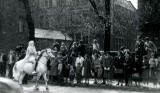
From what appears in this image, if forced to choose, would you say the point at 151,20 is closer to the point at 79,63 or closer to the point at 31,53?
the point at 79,63

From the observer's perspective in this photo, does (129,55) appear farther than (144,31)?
No

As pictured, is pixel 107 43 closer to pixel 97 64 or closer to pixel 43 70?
pixel 97 64

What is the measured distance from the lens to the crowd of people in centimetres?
2138

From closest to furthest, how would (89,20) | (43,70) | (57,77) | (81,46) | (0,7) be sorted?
(43,70) < (81,46) < (57,77) < (89,20) < (0,7)

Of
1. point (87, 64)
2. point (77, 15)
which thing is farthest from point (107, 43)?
point (77, 15)

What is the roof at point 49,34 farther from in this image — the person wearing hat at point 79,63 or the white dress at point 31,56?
the white dress at point 31,56

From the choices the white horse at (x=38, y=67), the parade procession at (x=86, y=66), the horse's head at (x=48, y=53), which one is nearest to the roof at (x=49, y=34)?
the parade procession at (x=86, y=66)

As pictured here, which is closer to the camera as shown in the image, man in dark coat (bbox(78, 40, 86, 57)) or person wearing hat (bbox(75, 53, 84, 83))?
man in dark coat (bbox(78, 40, 86, 57))

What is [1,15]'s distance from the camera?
48.2 m

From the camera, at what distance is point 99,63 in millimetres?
22984

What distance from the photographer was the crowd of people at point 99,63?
70.1 ft

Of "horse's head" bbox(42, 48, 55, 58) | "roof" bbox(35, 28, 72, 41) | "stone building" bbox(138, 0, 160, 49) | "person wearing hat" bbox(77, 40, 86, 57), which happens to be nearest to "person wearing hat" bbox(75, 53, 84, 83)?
"person wearing hat" bbox(77, 40, 86, 57)

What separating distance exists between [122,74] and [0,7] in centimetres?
2972

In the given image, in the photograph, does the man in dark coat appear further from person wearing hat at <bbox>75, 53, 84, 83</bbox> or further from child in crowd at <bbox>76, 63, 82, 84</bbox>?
child in crowd at <bbox>76, 63, 82, 84</bbox>
